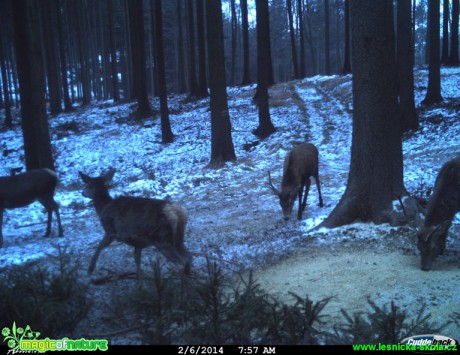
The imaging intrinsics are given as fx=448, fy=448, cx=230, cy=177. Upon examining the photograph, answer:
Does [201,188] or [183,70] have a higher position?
[183,70]

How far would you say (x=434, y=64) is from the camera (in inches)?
Answer: 734

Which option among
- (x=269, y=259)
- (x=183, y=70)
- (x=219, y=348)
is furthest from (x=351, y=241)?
(x=183, y=70)

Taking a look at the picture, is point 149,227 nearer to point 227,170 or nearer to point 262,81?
point 227,170

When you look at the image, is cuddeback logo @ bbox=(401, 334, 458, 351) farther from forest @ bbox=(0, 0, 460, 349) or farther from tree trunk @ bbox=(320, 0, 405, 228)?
tree trunk @ bbox=(320, 0, 405, 228)

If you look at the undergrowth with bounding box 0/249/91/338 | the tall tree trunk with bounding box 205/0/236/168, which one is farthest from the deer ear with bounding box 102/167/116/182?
the tall tree trunk with bounding box 205/0/236/168

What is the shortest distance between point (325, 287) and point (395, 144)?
11.9ft

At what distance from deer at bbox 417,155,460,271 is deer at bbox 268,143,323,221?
3022 millimetres

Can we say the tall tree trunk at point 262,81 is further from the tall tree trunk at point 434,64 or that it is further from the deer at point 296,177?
the deer at point 296,177

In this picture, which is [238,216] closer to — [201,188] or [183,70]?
[201,188]

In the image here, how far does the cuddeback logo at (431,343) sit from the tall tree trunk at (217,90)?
11889 mm

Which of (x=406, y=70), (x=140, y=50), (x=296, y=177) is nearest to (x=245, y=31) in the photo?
(x=140, y=50)

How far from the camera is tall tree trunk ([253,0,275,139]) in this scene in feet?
61.7

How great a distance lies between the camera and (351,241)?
7.34 meters

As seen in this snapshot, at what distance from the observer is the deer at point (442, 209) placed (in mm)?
6184
